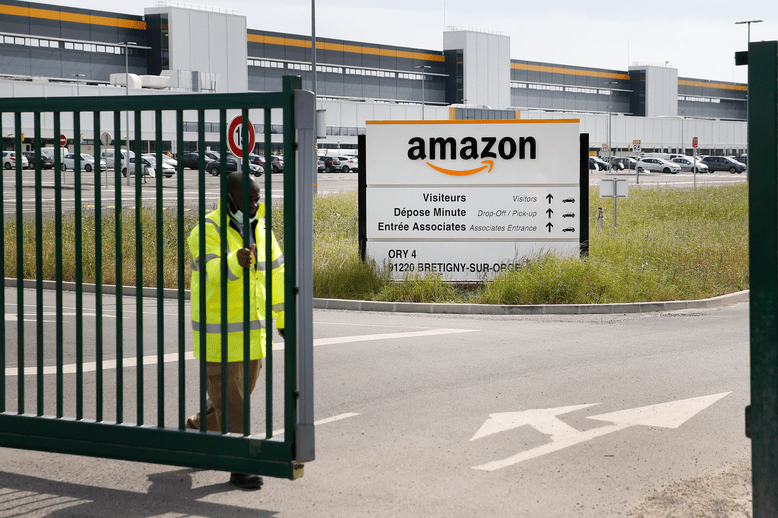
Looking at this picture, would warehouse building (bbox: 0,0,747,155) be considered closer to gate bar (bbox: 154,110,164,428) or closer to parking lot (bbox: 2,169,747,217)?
parking lot (bbox: 2,169,747,217)

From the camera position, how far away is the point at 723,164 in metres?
76.9

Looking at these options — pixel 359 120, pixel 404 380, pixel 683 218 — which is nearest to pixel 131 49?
pixel 359 120

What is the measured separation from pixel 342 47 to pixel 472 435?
91365 millimetres

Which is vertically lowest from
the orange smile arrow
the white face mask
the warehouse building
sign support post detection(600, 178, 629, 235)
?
the white face mask

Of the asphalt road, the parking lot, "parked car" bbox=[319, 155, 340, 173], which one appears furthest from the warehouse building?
the asphalt road

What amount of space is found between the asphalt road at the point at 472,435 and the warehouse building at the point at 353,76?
5024 centimetres

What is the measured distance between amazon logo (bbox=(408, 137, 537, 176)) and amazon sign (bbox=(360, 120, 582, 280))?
0.05 feet

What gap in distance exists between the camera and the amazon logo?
576 inches

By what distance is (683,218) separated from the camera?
76.8 feet

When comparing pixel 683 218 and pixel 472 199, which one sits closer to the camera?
pixel 472 199

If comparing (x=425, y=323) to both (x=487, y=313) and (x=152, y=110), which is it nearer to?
(x=487, y=313)

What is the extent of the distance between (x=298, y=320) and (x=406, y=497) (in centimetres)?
115

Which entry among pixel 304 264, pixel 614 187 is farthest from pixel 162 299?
pixel 614 187

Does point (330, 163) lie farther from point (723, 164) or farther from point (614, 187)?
point (614, 187)
